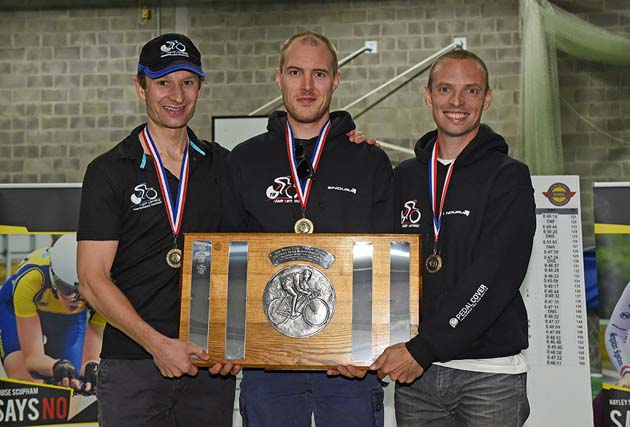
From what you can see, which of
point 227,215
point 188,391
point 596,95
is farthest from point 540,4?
point 188,391

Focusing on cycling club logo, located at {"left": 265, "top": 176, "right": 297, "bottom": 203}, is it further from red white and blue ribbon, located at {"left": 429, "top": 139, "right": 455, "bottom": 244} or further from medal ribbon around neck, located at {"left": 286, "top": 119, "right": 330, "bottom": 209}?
red white and blue ribbon, located at {"left": 429, "top": 139, "right": 455, "bottom": 244}

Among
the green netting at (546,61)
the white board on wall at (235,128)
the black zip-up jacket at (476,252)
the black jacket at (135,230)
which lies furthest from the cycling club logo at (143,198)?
the white board on wall at (235,128)

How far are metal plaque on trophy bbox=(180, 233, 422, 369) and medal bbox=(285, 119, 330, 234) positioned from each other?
0.10 meters

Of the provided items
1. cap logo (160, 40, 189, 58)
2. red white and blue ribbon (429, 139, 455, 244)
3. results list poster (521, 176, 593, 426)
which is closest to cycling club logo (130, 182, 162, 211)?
cap logo (160, 40, 189, 58)

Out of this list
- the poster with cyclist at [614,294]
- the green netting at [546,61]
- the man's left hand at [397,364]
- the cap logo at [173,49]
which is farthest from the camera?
the green netting at [546,61]

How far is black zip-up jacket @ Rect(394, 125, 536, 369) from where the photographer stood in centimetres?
281

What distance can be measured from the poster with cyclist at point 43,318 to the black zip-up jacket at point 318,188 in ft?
8.98

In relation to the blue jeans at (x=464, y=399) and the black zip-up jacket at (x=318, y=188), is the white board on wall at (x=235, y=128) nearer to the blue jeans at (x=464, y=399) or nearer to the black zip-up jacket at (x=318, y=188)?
the black zip-up jacket at (x=318, y=188)

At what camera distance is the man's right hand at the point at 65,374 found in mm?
5445

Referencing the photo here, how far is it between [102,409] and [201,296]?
1.87 ft

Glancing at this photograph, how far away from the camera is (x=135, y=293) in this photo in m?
2.98

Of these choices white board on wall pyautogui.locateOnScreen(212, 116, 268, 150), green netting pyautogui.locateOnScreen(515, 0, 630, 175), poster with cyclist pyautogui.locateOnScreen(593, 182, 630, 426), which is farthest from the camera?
white board on wall pyautogui.locateOnScreen(212, 116, 268, 150)

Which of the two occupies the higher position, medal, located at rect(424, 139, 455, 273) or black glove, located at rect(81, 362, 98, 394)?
medal, located at rect(424, 139, 455, 273)

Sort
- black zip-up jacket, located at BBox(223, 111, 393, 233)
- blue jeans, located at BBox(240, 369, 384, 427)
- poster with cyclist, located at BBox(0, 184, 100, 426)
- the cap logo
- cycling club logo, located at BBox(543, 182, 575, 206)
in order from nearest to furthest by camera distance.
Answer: blue jeans, located at BBox(240, 369, 384, 427)
black zip-up jacket, located at BBox(223, 111, 393, 233)
the cap logo
poster with cyclist, located at BBox(0, 184, 100, 426)
cycling club logo, located at BBox(543, 182, 575, 206)
